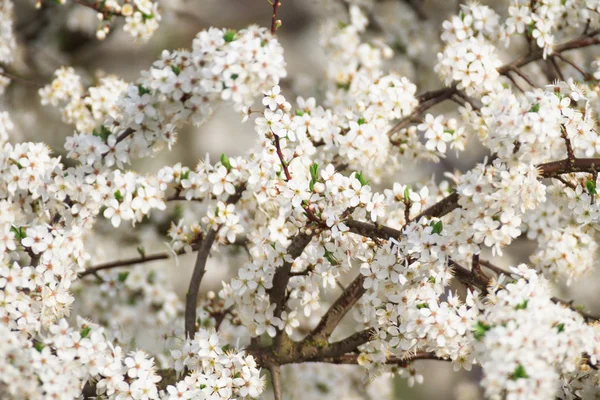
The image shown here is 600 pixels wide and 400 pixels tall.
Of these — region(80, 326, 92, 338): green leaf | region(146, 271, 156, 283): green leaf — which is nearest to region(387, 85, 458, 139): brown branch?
region(80, 326, 92, 338): green leaf

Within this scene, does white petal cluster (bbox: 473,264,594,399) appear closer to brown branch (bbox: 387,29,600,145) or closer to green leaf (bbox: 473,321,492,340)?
green leaf (bbox: 473,321,492,340)

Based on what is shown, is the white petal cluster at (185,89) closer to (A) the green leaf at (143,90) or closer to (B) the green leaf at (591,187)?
(A) the green leaf at (143,90)

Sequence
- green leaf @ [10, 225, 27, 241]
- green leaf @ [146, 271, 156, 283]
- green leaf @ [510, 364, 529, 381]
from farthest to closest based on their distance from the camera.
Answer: green leaf @ [146, 271, 156, 283] < green leaf @ [10, 225, 27, 241] < green leaf @ [510, 364, 529, 381]

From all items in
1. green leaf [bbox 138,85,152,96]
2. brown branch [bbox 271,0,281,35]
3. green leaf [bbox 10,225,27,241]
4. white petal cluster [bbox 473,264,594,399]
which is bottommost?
white petal cluster [bbox 473,264,594,399]

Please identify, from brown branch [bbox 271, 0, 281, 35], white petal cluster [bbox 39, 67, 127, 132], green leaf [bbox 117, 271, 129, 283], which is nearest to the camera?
brown branch [bbox 271, 0, 281, 35]

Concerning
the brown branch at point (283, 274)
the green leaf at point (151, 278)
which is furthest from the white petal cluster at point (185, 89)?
the green leaf at point (151, 278)

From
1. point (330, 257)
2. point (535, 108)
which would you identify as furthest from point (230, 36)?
point (535, 108)

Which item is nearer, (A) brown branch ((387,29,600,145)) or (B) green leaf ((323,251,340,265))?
(B) green leaf ((323,251,340,265))
